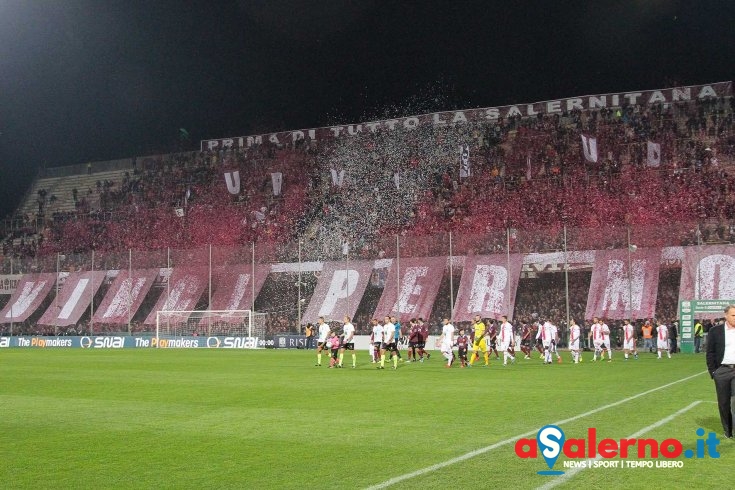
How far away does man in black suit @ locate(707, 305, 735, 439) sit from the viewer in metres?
11.3

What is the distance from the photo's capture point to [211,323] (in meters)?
51.2

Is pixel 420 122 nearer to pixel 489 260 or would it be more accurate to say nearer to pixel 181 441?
pixel 489 260

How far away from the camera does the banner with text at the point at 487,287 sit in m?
43.8

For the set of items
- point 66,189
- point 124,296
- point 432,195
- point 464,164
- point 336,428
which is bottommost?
point 336,428

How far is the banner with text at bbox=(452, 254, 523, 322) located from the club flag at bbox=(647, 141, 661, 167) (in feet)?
48.9

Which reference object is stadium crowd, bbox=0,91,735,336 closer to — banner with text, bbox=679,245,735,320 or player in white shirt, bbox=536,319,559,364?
banner with text, bbox=679,245,735,320

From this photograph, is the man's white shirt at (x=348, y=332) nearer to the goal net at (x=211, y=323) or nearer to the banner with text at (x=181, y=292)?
the goal net at (x=211, y=323)

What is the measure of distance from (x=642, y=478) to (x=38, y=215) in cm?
7177

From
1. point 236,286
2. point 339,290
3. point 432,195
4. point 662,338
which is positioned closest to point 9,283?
point 236,286

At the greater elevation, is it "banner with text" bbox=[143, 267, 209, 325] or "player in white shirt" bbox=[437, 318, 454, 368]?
"banner with text" bbox=[143, 267, 209, 325]

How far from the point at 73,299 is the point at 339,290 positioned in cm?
1928

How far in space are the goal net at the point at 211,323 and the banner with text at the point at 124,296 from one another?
99.6 inches

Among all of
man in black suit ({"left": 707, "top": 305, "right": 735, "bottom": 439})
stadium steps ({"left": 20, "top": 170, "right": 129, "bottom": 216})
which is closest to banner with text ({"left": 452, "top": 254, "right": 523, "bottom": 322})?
man in black suit ({"left": 707, "top": 305, "right": 735, "bottom": 439})

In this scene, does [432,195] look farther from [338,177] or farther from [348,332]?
[348,332]
